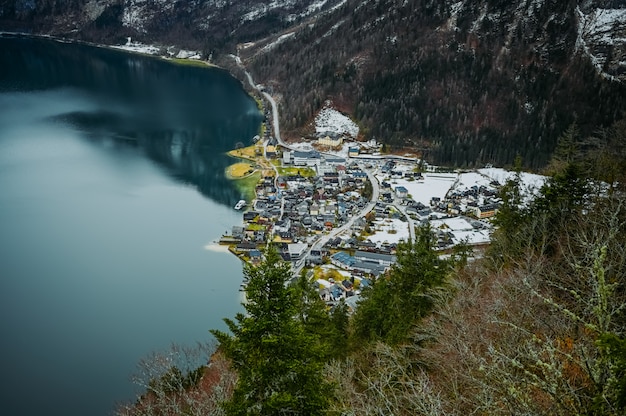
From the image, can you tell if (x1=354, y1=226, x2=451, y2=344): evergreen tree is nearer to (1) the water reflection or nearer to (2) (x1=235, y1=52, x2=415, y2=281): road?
(2) (x1=235, y1=52, x2=415, y2=281): road

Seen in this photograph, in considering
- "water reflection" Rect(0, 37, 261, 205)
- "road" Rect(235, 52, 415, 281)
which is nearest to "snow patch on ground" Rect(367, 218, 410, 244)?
"road" Rect(235, 52, 415, 281)

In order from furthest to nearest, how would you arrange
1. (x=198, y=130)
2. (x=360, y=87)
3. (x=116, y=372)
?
(x=360, y=87)
(x=198, y=130)
(x=116, y=372)

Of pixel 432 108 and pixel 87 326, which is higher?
pixel 432 108

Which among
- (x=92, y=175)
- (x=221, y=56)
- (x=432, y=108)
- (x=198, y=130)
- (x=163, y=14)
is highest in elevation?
(x=163, y=14)

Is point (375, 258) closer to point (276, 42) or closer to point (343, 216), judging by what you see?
point (343, 216)

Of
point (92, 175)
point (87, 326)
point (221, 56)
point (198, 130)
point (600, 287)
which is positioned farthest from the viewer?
point (221, 56)

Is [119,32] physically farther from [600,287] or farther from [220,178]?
[600,287]

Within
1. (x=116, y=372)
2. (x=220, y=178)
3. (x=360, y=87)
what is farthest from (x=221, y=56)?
(x=116, y=372)
